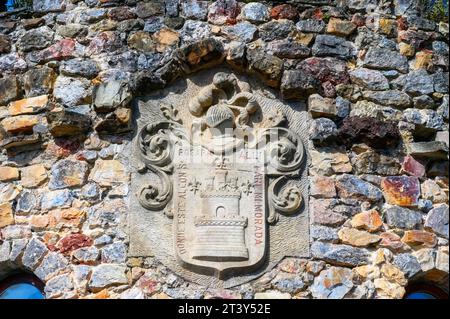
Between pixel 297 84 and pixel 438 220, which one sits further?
pixel 297 84

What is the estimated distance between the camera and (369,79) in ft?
24.7

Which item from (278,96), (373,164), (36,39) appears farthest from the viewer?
(36,39)

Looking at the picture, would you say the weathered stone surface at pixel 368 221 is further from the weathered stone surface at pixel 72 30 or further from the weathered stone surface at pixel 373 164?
the weathered stone surface at pixel 72 30

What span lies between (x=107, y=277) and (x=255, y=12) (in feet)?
7.79

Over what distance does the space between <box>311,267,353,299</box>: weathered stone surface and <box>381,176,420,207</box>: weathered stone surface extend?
68 cm

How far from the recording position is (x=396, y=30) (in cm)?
779

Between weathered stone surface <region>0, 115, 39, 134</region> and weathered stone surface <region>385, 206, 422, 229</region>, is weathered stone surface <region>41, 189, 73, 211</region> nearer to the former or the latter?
weathered stone surface <region>0, 115, 39, 134</region>

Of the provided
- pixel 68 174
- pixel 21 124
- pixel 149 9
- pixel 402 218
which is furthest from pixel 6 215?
pixel 402 218

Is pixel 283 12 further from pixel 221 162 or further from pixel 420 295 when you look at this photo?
pixel 420 295

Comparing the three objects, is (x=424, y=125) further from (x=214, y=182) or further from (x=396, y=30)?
(x=214, y=182)

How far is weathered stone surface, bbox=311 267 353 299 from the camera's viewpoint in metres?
6.85

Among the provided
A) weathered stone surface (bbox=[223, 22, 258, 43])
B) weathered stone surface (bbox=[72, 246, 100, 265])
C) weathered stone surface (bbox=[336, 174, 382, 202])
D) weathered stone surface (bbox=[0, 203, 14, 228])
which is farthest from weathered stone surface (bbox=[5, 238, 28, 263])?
weathered stone surface (bbox=[336, 174, 382, 202])

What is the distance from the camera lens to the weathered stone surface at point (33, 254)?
7.01m

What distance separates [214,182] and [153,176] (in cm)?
46
